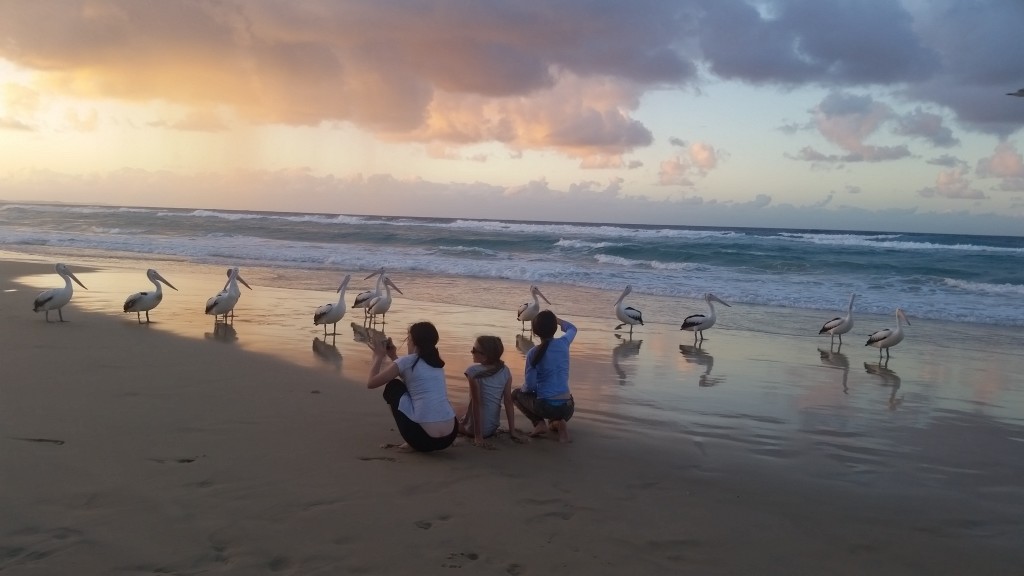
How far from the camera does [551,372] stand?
5926 mm

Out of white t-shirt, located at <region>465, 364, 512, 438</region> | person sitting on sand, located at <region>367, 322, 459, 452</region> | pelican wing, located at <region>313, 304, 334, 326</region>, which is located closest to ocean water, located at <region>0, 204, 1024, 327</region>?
pelican wing, located at <region>313, 304, 334, 326</region>

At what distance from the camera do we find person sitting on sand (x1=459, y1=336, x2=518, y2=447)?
557cm

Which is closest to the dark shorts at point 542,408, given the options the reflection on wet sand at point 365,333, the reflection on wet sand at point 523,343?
the reflection on wet sand at point 523,343

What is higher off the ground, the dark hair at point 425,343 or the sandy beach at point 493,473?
the dark hair at point 425,343

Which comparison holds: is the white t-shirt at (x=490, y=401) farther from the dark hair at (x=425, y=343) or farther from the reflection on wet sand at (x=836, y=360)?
the reflection on wet sand at (x=836, y=360)

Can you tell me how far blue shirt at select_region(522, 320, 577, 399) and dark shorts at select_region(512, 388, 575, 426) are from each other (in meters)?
0.05

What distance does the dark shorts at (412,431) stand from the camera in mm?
5188

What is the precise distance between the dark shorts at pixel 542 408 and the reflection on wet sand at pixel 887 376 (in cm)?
394

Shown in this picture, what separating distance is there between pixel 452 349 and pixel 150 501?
19.4 ft

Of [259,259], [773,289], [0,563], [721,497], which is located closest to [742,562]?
[721,497]

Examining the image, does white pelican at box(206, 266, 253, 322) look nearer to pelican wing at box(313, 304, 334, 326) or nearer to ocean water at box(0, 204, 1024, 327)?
pelican wing at box(313, 304, 334, 326)

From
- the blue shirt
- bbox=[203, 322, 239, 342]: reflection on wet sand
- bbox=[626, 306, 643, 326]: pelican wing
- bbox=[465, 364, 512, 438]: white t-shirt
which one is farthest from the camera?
bbox=[626, 306, 643, 326]: pelican wing

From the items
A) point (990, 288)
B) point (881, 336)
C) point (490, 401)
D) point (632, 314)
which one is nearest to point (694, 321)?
point (632, 314)

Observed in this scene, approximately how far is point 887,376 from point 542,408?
5979mm
